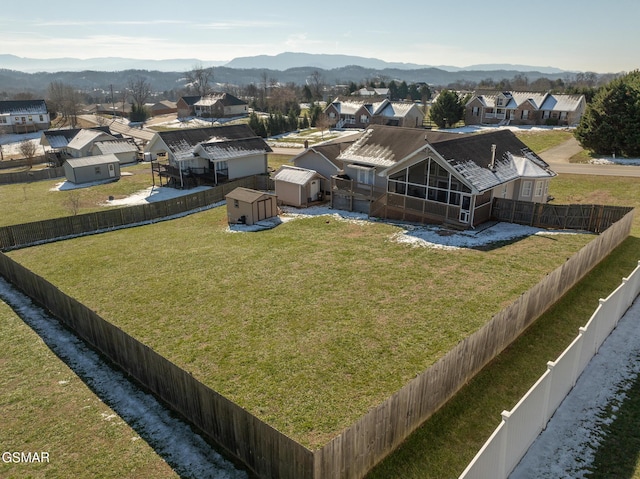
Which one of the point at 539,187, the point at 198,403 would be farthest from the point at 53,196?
the point at 539,187

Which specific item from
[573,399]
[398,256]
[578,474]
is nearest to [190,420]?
[578,474]

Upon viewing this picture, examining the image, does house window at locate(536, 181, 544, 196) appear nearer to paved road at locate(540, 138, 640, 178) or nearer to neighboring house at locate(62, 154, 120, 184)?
paved road at locate(540, 138, 640, 178)

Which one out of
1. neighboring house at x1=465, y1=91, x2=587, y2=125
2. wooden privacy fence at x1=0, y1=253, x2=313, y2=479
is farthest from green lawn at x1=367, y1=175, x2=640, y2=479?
neighboring house at x1=465, y1=91, x2=587, y2=125

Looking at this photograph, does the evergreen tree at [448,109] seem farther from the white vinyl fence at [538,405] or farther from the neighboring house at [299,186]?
the white vinyl fence at [538,405]

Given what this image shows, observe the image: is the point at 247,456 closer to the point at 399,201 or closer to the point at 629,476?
the point at 629,476

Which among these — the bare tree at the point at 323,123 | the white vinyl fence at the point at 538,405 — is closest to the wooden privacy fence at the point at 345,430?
the white vinyl fence at the point at 538,405

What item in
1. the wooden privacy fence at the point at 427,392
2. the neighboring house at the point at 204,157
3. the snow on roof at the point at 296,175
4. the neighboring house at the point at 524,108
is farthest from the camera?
the neighboring house at the point at 524,108
